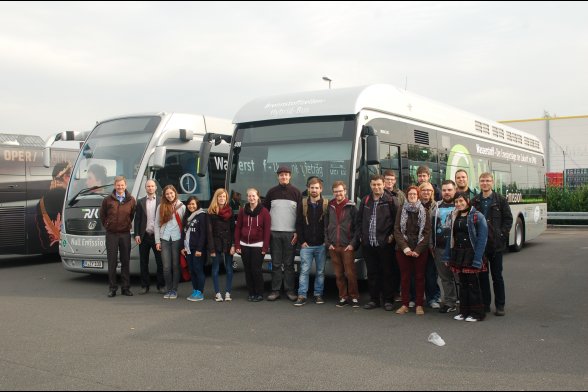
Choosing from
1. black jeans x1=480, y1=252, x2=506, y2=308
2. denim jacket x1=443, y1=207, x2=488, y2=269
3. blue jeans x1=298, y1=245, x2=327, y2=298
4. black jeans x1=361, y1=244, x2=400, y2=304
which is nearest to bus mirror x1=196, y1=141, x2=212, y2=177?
blue jeans x1=298, y1=245, x2=327, y2=298

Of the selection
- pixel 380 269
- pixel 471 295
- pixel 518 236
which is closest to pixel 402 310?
pixel 380 269

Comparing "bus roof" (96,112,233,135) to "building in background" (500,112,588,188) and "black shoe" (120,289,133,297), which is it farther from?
"building in background" (500,112,588,188)

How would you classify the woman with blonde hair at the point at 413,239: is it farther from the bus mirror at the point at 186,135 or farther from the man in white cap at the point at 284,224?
the bus mirror at the point at 186,135

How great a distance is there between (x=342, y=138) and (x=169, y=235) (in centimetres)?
306

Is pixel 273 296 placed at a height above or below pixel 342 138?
below

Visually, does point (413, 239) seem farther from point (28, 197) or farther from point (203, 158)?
point (28, 197)

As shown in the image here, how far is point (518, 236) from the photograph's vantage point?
48.0ft

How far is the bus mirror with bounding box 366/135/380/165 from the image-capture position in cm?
809

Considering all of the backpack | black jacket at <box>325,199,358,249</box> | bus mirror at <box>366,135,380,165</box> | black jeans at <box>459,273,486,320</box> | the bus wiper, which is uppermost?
bus mirror at <box>366,135,380,165</box>

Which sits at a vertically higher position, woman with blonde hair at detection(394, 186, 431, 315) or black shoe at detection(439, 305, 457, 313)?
woman with blonde hair at detection(394, 186, 431, 315)

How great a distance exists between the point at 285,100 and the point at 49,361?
214 inches

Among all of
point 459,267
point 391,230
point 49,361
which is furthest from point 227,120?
point 49,361

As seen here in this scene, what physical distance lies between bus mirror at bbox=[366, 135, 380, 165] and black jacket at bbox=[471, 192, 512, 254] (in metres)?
1.53

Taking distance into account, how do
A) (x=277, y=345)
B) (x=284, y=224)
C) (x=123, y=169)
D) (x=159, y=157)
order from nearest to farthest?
(x=277, y=345)
(x=284, y=224)
(x=159, y=157)
(x=123, y=169)
